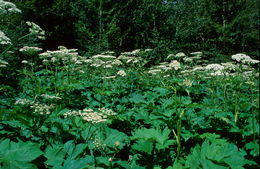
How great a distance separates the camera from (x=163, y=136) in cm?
176

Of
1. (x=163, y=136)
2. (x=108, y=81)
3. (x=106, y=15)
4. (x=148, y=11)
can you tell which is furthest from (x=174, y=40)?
(x=163, y=136)

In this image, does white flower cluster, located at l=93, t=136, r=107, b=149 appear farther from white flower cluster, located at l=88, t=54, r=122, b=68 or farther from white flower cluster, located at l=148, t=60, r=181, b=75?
white flower cluster, located at l=88, t=54, r=122, b=68

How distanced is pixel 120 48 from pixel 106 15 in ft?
14.0

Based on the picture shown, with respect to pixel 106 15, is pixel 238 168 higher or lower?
lower

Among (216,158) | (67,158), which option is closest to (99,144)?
(67,158)

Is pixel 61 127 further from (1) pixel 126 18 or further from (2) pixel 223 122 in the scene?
(1) pixel 126 18

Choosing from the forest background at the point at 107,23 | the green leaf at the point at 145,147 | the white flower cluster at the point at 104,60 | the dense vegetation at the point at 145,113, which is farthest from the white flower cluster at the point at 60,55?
the forest background at the point at 107,23

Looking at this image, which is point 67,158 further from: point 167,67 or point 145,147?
point 167,67

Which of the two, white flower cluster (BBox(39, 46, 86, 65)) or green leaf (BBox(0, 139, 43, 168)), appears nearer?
green leaf (BBox(0, 139, 43, 168))

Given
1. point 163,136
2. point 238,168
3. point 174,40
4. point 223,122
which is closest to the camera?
point 238,168

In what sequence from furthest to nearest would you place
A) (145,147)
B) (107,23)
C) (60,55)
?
(107,23)
(60,55)
(145,147)

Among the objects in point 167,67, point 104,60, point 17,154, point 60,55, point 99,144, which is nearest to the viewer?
point 17,154

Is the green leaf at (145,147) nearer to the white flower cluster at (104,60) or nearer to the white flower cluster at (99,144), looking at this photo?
the white flower cluster at (99,144)

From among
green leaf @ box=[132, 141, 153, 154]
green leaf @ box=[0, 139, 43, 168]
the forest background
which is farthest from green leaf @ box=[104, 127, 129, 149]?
the forest background
